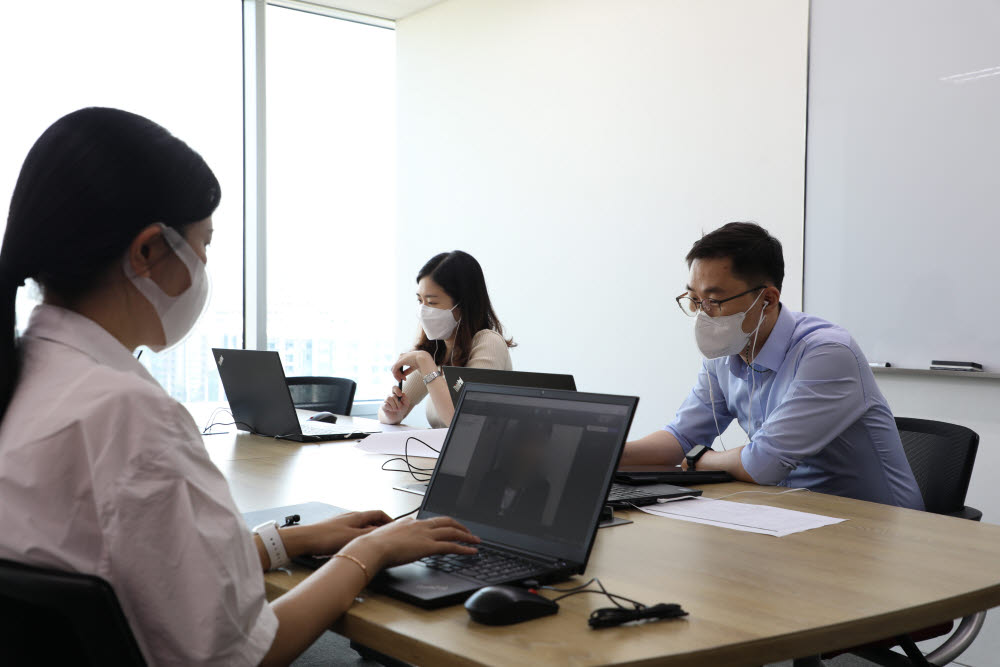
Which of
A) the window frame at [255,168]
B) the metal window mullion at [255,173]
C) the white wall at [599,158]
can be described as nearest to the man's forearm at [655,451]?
the white wall at [599,158]

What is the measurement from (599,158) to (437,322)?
4.81ft

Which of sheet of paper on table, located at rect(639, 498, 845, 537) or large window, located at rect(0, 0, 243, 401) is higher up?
large window, located at rect(0, 0, 243, 401)

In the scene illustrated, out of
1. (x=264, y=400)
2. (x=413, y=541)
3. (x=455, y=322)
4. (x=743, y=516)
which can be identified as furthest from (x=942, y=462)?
(x=264, y=400)

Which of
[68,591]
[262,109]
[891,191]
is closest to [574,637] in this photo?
[68,591]

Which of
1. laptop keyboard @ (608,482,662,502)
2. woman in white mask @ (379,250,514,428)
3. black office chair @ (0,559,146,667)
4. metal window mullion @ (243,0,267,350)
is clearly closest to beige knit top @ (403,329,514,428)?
woman in white mask @ (379,250,514,428)

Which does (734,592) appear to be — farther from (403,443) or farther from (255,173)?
(255,173)

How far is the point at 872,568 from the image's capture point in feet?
4.64

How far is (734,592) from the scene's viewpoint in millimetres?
1262

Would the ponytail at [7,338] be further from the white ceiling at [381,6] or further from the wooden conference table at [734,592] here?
the white ceiling at [381,6]

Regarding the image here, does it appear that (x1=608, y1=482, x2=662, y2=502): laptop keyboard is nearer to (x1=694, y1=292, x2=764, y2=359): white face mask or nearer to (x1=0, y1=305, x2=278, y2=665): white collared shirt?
(x1=694, y1=292, x2=764, y2=359): white face mask

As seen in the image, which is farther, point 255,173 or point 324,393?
point 255,173

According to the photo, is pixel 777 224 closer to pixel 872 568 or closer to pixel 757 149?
pixel 757 149

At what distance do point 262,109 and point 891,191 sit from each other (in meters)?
3.54

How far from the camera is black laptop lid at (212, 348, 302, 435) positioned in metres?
2.88
